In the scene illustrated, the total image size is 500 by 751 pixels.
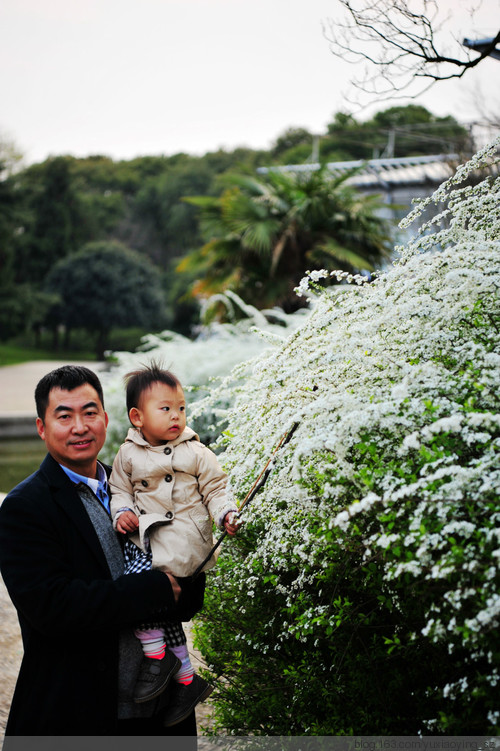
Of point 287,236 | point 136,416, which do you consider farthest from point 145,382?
point 287,236

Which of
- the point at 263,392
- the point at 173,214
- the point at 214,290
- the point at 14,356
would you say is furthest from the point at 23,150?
the point at 263,392

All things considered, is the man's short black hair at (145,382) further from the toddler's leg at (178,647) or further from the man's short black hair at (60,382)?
the toddler's leg at (178,647)

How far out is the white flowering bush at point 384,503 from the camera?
167 cm

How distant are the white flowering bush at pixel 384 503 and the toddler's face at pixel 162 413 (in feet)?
0.80

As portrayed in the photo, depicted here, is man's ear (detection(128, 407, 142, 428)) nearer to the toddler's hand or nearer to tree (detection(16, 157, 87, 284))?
the toddler's hand

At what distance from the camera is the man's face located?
2.02 metres

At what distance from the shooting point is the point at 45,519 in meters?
1.89

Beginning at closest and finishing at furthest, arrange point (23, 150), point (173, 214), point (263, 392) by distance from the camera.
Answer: point (263, 392), point (23, 150), point (173, 214)

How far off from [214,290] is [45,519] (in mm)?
8573

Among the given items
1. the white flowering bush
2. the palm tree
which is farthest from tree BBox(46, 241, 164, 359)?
the white flowering bush

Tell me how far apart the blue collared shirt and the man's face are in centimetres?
3

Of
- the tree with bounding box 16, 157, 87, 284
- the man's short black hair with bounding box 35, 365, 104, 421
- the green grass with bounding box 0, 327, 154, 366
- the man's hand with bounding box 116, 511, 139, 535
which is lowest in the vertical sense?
the green grass with bounding box 0, 327, 154, 366

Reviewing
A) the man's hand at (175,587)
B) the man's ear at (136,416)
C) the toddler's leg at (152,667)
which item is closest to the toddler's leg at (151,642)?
the toddler's leg at (152,667)

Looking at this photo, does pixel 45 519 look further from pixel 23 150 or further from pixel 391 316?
pixel 23 150
